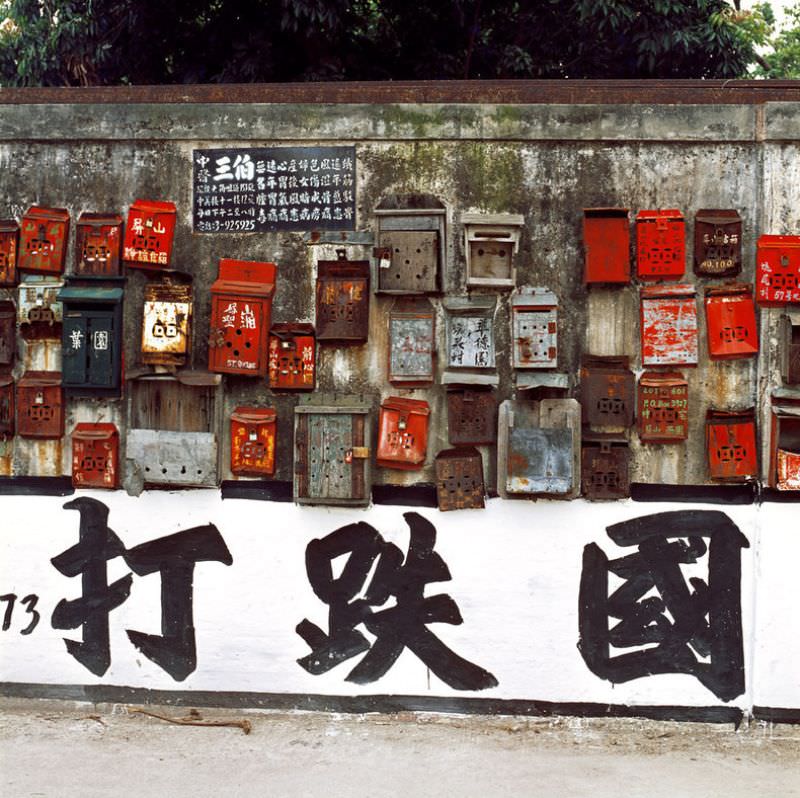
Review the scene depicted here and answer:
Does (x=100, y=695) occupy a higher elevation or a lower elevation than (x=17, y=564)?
lower

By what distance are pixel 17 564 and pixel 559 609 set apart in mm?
3329

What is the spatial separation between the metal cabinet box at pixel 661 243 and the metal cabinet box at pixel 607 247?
86mm

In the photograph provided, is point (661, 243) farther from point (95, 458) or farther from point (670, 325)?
point (95, 458)

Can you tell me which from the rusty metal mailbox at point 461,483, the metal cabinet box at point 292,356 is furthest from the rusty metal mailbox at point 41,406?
the rusty metal mailbox at point 461,483

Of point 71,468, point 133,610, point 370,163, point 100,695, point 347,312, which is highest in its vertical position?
point 370,163

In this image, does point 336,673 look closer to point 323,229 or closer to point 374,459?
point 374,459

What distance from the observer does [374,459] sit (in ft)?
19.7

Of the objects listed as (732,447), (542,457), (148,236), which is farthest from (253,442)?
(732,447)

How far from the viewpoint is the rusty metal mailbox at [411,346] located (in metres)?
5.89

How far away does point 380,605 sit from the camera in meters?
5.97

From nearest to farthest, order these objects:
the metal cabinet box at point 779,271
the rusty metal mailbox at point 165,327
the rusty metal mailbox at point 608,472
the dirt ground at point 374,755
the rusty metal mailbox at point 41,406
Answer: the dirt ground at point 374,755 → the metal cabinet box at point 779,271 → the rusty metal mailbox at point 608,472 → the rusty metal mailbox at point 165,327 → the rusty metal mailbox at point 41,406

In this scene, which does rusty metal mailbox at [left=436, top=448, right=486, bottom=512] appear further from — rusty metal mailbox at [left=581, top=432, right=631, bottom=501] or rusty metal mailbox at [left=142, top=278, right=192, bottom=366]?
rusty metal mailbox at [left=142, top=278, right=192, bottom=366]

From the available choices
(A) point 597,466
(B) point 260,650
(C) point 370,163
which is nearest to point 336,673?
(B) point 260,650

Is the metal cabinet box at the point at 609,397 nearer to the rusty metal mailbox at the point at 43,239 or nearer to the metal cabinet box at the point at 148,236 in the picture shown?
the metal cabinet box at the point at 148,236
